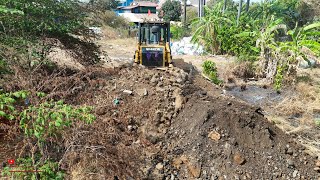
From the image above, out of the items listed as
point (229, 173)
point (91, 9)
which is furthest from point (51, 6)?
point (229, 173)

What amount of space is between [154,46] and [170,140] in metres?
4.54

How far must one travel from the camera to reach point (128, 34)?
76.7ft

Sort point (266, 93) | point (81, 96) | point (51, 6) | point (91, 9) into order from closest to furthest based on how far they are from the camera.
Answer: point (81, 96) < point (51, 6) < point (91, 9) < point (266, 93)

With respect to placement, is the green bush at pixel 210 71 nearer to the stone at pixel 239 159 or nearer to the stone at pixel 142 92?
the stone at pixel 142 92

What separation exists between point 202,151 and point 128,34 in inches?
771

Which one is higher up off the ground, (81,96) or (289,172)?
(81,96)

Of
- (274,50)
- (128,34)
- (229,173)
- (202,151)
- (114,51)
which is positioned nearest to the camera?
(229,173)

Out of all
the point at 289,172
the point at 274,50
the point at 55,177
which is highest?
the point at 274,50

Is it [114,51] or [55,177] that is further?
[114,51]

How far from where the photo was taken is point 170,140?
17.3 feet

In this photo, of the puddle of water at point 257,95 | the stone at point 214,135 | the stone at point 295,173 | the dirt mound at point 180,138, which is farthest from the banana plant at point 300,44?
the stone at point 214,135

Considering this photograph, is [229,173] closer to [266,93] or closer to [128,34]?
[266,93]

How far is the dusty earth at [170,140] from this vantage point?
3.13 metres

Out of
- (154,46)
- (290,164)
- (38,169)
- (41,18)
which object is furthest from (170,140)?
(154,46)
